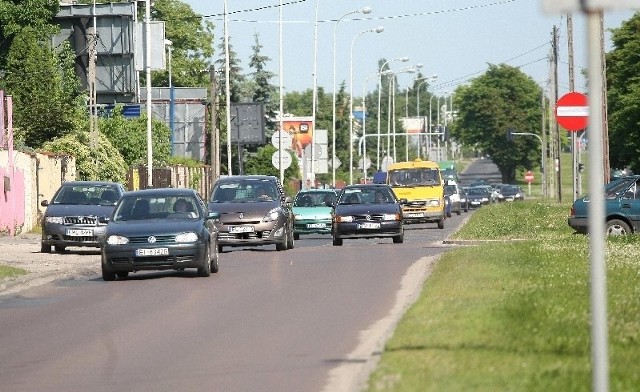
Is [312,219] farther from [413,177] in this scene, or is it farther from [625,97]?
[625,97]

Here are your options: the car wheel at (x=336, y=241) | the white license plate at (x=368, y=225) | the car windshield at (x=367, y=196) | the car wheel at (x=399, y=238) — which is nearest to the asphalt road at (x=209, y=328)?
the white license plate at (x=368, y=225)

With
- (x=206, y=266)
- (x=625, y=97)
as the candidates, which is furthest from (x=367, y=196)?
(x=625, y=97)

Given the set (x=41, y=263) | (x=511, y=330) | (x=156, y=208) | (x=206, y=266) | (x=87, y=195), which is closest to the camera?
(x=511, y=330)

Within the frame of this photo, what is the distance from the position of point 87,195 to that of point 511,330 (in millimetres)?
25822

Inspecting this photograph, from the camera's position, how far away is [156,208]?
Result: 2802 cm

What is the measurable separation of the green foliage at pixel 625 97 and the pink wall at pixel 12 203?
35.0 m

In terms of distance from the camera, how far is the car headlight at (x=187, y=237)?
26672 mm

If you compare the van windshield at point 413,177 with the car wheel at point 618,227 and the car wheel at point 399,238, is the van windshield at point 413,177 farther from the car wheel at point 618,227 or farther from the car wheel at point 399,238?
the car wheel at point 618,227

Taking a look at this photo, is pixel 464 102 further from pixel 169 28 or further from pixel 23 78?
pixel 23 78

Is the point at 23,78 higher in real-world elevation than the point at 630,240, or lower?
higher

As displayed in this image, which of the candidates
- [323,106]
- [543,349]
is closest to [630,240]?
[543,349]

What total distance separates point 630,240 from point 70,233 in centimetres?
1248

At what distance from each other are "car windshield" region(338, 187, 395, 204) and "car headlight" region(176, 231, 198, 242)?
53.9 feet

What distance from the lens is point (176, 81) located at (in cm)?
13100
